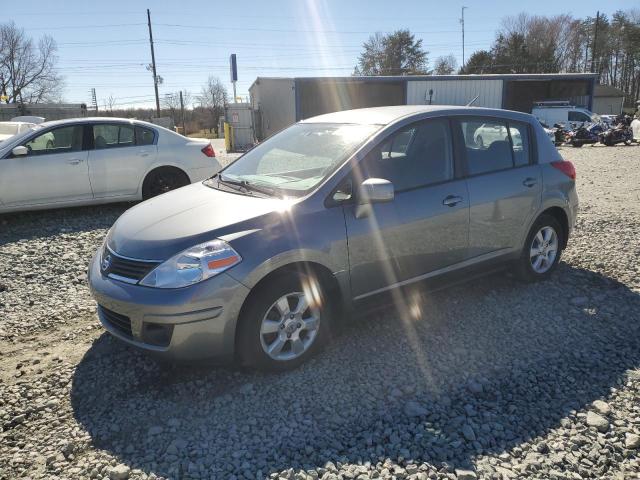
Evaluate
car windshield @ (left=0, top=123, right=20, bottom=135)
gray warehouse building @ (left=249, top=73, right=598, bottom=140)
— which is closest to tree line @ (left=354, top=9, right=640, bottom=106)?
gray warehouse building @ (left=249, top=73, right=598, bottom=140)

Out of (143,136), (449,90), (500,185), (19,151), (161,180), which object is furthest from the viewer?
(449,90)

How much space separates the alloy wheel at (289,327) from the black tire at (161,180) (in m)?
5.61

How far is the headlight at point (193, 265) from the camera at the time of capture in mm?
3053

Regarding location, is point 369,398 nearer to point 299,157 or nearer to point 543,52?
point 299,157

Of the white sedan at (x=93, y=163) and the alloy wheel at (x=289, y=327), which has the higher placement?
the white sedan at (x=93, y=163)

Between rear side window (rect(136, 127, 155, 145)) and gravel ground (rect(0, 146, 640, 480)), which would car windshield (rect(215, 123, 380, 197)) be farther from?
rear side window (rect(136, 127, 155, 145))

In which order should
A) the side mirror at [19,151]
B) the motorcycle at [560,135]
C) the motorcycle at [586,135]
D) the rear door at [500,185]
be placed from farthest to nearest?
the motorcycle at [560,135] < the motorcycle at [586,135] < the side mirror at [19,151] < the rear door at [500,185]

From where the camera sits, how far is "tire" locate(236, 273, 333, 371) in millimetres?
3191

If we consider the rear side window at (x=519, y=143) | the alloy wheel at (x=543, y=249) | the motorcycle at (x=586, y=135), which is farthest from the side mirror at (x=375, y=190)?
the motorcycle at (x=586, y=135)

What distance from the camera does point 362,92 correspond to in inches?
1282

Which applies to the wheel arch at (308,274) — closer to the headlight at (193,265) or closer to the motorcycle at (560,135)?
the headlight at (193,265)

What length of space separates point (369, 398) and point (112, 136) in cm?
661

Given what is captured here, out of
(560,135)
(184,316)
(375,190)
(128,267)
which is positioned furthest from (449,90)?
(184,316)

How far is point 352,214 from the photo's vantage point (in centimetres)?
357
